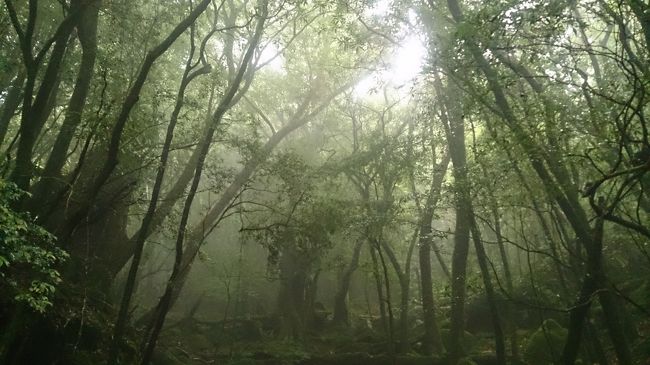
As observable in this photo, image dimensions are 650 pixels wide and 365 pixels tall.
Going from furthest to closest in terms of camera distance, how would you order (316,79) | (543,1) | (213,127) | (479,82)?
(316,79) → (213,127) → (479,82) → (543,1)

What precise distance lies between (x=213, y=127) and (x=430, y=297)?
961cm

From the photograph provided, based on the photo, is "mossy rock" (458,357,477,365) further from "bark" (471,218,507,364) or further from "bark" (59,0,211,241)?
"bark" (59,0,211,241)

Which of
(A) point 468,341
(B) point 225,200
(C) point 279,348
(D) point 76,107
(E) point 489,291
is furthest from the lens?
(C) point 279,348

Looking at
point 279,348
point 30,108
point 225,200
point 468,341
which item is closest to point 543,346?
point 468,341

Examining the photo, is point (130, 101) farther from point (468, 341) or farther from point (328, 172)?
point (468, 341)

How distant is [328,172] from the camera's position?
15.0m

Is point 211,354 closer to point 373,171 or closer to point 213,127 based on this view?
point 373,171

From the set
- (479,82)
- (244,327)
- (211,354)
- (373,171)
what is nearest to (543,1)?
(479,82)

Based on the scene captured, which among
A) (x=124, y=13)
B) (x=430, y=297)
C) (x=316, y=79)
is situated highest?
(x=316, y=79)

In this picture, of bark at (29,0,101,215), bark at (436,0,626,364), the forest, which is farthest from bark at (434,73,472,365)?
bark at (29,0,101,215)

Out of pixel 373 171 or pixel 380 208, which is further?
pixel 373 171

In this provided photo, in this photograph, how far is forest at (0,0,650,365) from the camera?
723 cm

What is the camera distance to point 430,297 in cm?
1541

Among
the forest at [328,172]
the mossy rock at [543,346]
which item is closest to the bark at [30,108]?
the forest at [328,172]
